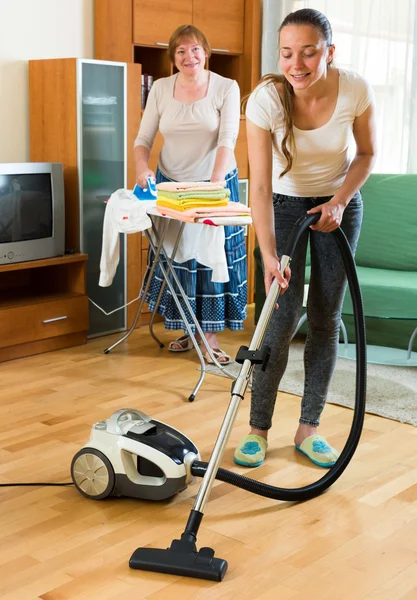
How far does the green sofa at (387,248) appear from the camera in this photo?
162 inches

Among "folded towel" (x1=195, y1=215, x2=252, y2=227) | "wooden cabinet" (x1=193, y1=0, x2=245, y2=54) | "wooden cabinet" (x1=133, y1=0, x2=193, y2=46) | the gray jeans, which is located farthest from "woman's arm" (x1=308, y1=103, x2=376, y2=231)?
"wooden cabinet" (x1=193, y1=0, x2=245, y2=54)

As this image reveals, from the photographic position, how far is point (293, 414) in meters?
3.30

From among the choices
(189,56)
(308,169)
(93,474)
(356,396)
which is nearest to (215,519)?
(93,474)

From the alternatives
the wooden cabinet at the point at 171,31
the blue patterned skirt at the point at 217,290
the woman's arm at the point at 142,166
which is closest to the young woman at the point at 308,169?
the woman's arm at the point at 142,166

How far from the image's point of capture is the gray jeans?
2629 mm

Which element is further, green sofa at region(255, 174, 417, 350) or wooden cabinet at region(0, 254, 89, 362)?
green sofa at region(255, 174, 417, 350)

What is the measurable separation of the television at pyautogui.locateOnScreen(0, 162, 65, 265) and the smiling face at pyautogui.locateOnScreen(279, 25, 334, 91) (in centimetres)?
193

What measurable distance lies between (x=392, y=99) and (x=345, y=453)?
9.60 ft

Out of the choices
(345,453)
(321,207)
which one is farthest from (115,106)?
(345,453)

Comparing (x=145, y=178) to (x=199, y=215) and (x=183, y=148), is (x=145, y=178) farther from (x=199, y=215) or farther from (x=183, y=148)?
(x=199, y=215)

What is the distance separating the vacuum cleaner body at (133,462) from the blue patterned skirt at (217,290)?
1.60 m

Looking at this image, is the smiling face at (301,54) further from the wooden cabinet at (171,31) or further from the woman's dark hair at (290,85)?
the wooden cabinet at (171,31)

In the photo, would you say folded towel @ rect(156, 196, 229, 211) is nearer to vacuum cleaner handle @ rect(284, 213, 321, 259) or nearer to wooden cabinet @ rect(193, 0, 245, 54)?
vacuum cleaner handle @ rect(284, 213, 321, 259)

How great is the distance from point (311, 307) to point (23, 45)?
2.35 m
